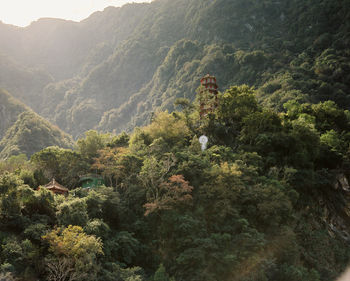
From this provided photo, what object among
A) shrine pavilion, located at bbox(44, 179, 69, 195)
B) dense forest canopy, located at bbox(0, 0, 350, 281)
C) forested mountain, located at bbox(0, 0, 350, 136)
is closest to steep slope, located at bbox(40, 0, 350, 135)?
forested mountain, located at bbox(0, 0, 350, 136)

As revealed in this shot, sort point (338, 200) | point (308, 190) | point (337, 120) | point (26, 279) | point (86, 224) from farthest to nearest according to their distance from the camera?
point (337, 120)
point (338, 200)
point (308, 190)
point (86, 224)
point (26, 279)

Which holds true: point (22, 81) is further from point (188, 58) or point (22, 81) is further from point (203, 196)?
point (203, 196)

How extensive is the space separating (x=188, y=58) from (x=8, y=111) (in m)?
69.5

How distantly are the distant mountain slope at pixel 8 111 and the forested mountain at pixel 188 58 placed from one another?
2502 cm

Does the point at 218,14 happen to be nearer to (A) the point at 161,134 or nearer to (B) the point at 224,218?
(A) the point at 161,134

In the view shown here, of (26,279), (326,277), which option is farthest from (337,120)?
(26,279)

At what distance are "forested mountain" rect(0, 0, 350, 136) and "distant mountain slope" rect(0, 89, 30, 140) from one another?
2502 cm

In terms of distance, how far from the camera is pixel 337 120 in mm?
42469

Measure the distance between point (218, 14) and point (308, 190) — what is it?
103015 millimetres

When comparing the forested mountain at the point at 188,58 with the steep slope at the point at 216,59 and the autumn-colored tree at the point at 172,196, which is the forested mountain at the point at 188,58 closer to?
the steep slope at the point at 216,59

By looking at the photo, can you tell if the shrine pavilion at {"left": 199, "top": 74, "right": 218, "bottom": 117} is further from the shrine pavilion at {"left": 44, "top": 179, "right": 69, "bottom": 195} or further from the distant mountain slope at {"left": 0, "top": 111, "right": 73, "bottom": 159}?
the distant mountain slope at {"left": 0, "top": 111, "right": 73, "bottom": 159}

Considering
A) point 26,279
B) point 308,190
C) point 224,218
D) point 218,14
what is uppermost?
point 218,14

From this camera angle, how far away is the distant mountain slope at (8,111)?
11500cm

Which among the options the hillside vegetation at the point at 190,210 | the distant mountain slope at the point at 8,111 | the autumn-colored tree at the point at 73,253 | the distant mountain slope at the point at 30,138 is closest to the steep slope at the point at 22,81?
the distant mountain slope at the point at 8,111
